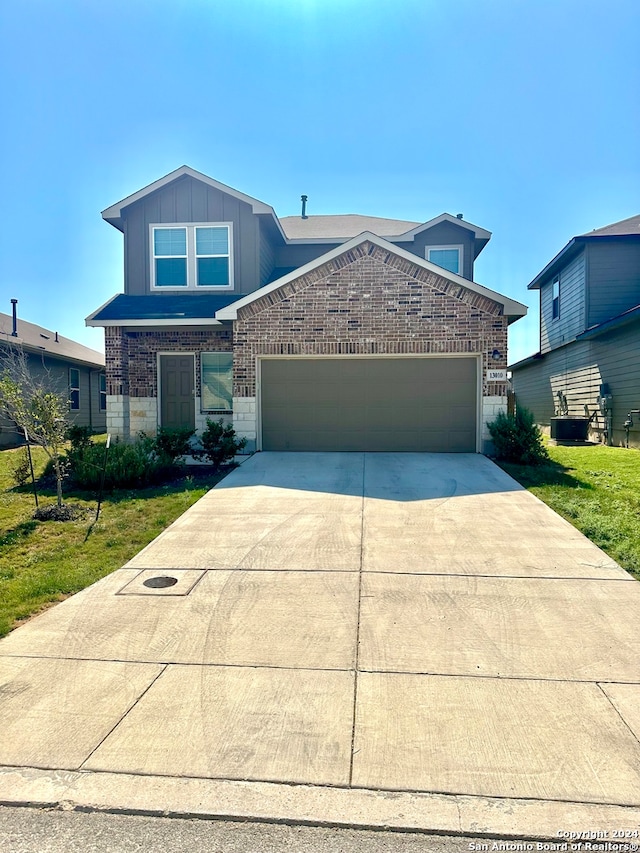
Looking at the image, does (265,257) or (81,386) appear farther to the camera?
(81,386)

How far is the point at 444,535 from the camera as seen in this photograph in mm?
7277

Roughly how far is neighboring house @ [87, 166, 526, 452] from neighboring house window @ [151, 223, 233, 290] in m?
0.91

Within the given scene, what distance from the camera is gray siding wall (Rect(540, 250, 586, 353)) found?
18344 mm

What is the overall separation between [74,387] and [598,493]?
19.5m

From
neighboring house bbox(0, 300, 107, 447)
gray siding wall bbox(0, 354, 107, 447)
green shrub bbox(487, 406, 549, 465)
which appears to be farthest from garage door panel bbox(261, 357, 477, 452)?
gray siding wall bbox(0, 354, 107, 447)

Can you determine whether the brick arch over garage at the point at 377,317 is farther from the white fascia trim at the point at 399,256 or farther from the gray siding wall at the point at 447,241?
the gray siding wall at the point at 447,241

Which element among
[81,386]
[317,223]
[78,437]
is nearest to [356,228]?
[317,223]

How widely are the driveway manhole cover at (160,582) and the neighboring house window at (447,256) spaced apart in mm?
13980

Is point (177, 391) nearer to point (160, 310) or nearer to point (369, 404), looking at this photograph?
point (160, 310)

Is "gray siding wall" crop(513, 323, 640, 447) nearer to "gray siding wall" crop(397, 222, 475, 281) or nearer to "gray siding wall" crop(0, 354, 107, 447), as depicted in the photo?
"gray siding wall" crop(397, 222, 475, 281)

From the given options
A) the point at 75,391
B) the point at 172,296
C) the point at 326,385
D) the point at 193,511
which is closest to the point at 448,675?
the point at 193,511

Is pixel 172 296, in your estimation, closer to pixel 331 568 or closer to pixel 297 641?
pixel 331 568

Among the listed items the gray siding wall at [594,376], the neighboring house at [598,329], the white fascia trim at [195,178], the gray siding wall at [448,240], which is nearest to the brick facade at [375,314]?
the white fascia trim at [195,178]

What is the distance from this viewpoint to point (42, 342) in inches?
820
